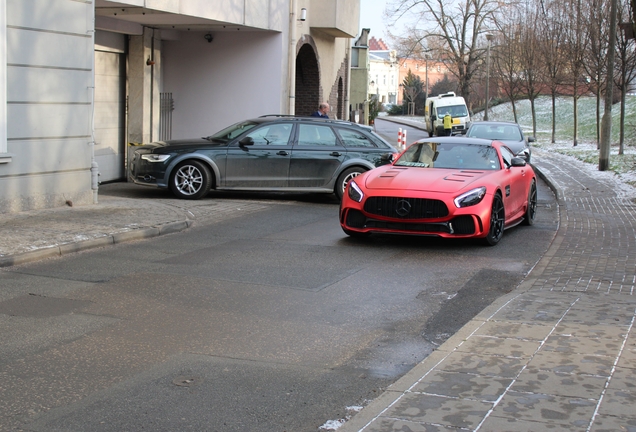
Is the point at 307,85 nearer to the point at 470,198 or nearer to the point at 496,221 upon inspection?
the point at 496,221

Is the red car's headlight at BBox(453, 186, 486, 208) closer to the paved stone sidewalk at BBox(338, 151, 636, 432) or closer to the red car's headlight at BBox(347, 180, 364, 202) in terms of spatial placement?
the red car's headlight at BBox(347, 180, 364, 202)

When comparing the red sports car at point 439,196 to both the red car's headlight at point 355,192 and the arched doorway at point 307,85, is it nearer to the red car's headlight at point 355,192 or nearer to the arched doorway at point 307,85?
the red car's headlight at point 355,192

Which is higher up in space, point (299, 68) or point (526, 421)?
point (299, 68)

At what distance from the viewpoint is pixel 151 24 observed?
1842cm

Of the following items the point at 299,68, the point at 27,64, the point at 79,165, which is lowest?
the point at 79,165

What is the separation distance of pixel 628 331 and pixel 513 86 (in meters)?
48.1

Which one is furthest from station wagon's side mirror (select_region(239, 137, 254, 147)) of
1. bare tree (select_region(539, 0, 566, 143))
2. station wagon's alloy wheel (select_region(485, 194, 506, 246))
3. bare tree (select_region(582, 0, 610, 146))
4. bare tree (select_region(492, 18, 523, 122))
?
bare tree (select_region(492, 18, 523, 122))

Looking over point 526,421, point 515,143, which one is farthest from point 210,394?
point 515,143

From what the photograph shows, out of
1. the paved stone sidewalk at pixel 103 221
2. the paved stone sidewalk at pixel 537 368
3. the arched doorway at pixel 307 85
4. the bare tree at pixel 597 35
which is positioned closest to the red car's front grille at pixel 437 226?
the paved stone sidewalk at pixel 537 368

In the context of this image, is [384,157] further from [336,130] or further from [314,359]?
[314,359]

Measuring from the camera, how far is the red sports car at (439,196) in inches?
401

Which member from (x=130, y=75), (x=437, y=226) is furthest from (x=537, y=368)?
(x=130, y=75)

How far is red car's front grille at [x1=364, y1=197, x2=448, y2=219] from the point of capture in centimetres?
1016

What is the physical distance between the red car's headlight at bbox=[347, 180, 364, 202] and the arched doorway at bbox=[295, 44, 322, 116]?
581 inches
